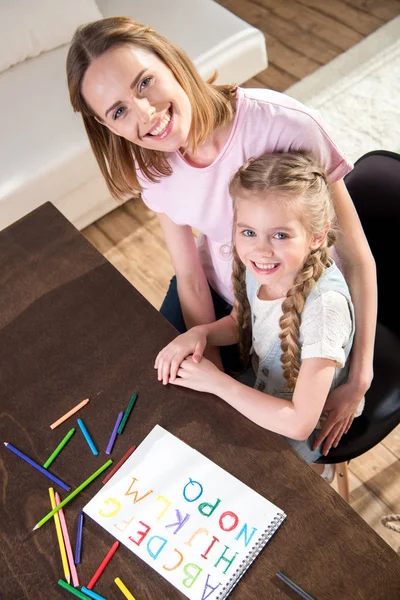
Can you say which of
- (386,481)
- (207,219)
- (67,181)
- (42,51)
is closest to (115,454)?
(207,219)

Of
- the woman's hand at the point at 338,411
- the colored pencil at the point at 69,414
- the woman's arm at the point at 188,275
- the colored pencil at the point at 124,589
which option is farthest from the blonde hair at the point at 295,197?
the colored pencil at the point at 124,589

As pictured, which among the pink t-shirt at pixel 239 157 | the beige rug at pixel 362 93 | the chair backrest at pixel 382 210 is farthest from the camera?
the beige rug at pixel 362 93

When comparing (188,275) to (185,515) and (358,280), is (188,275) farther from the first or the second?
(185,515)

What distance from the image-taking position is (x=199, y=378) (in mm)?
1098

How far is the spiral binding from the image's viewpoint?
2.94ft

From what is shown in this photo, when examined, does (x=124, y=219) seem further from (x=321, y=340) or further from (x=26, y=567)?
(x=26, y=567)

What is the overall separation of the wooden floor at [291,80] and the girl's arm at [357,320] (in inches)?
19.3

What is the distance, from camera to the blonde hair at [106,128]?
3.57ft

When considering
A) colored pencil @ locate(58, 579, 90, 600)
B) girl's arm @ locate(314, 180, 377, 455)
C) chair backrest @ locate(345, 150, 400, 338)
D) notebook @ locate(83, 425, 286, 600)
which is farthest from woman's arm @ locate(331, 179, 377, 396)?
colored pencil @ locate(58, 579, 90, 600)

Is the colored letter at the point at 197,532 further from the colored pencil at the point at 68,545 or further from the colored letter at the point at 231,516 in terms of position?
the colored pencil at the point at 68,545

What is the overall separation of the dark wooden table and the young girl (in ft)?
0.15

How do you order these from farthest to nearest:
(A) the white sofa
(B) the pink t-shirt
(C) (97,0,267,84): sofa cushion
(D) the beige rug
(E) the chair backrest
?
(D) the beige rug < (C) (97,0,267,84): sofa cushion < (A) the white sofa < (E) the chair backrest < (B) the pink t-shirt

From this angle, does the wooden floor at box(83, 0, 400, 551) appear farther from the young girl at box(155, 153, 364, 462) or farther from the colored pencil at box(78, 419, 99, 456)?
the colored pencil at box(78, 419, 99, 456)

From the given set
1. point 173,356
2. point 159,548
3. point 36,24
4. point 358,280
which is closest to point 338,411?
point 358,280
